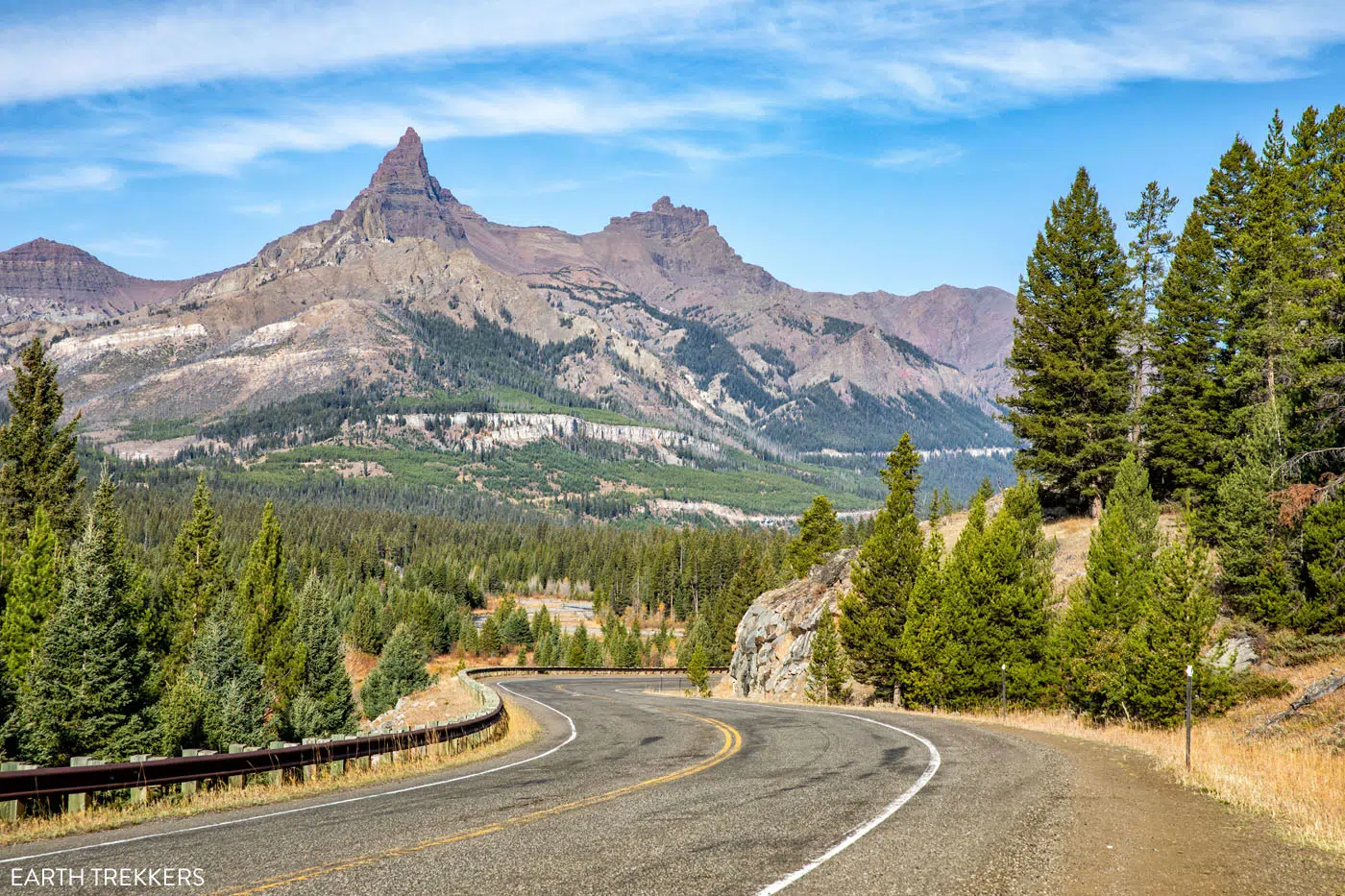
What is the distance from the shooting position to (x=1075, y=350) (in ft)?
168

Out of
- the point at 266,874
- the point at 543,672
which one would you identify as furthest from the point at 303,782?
the point at 543,672

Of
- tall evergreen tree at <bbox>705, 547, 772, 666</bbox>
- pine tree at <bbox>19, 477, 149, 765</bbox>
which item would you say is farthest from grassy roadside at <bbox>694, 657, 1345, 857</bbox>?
tall evergreen tree at <bbox>705, 547, 772, 666</bbox>

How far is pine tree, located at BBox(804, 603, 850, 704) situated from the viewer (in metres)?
48.8

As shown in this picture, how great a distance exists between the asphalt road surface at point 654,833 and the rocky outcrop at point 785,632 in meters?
39.1

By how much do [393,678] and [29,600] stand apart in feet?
119

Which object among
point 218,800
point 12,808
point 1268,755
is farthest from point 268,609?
point 1268,755

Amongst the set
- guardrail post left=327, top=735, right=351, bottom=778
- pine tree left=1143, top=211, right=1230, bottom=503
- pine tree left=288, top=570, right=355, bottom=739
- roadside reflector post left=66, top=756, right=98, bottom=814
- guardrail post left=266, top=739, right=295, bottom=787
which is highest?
pine tree left=1143, top=211, right=1230, bottom=503

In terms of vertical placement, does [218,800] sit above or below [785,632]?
above

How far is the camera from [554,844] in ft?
34.0

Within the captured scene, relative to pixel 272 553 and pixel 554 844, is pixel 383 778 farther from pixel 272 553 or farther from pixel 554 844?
pixel 272 553

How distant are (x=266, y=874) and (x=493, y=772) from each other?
9.55 metres

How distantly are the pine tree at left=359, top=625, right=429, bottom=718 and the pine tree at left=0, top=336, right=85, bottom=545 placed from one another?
3080 cm

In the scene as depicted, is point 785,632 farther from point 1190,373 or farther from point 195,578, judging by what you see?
point 195,578

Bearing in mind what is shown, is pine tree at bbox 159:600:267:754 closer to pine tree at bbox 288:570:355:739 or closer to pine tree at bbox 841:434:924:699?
pine tree at bbox 288:570:355:739
